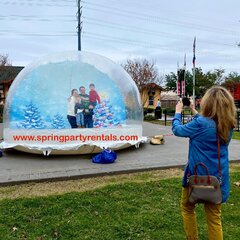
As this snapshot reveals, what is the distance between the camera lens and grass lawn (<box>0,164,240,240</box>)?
3.81 m

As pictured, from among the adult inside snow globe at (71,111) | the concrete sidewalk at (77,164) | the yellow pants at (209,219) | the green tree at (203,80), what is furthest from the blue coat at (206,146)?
the green tree at (203,80)

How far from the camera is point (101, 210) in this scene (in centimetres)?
453

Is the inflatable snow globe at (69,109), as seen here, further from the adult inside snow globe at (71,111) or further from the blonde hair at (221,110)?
the blonde hair at (221,110)

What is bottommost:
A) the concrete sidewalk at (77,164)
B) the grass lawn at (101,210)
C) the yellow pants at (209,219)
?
the grass lawn at (101,210)

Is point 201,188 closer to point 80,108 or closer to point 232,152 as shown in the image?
point 80,108

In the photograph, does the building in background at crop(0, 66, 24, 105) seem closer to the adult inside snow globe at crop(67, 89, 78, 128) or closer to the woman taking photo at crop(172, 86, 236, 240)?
the adult inside snow globe at crop(67, 89, 78, 128)

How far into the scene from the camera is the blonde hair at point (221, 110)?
2980 millimetres

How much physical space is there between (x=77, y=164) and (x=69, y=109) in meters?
1.67

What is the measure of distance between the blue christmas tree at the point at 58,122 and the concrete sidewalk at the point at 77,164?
788mm

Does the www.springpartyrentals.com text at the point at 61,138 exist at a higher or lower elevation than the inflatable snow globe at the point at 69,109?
lower

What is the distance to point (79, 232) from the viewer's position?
3.81 m

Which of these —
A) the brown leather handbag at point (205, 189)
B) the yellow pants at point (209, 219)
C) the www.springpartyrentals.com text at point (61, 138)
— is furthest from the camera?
the www.springpartyrentals.com text at point (61, 138)

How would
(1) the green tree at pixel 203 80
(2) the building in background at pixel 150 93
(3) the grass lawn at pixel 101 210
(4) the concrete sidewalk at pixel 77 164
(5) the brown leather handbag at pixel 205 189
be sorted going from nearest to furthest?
(5) the brown leather handbag at pixel 205 189 → (3) the grass lawn at pixel 101 210 → (4) the concrete sidewalk at pixel 77 164 → (2) the building in background at pixel 150 93 → (1) the green tree at pixel 203 80

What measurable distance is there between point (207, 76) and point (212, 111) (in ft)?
173
